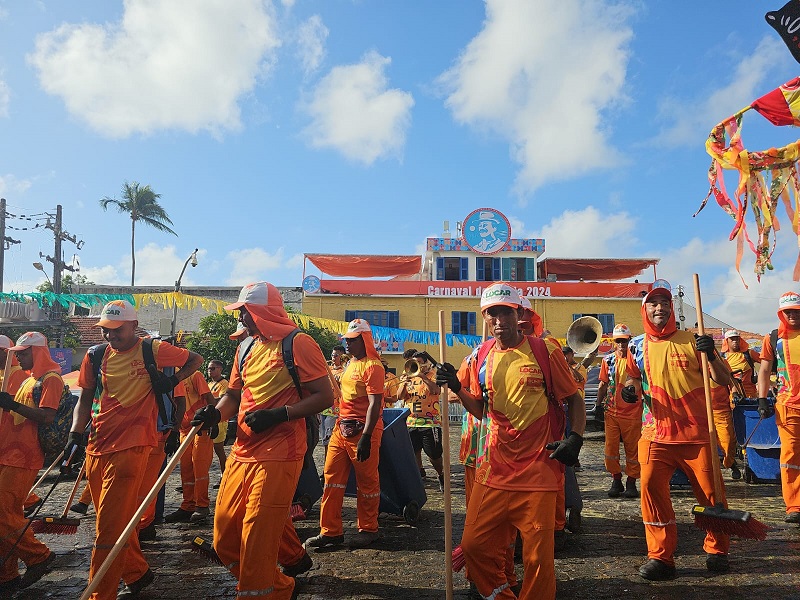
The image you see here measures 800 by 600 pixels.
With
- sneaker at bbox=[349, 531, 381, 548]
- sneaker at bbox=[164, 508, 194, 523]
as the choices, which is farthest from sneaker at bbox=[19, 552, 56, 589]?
sneaker at bbox=[349, 531, 381, 548]

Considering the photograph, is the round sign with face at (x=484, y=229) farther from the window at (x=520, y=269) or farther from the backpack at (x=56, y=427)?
the backpack at (x=56, y=427)

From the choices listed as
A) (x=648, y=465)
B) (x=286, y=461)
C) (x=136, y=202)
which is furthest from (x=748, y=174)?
(x=136, y=202)

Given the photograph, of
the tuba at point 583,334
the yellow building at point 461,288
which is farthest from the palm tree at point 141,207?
the tuba at point 583,334

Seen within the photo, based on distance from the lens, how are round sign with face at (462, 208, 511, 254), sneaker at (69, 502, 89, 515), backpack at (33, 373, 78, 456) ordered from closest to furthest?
backpack at (33, 373, 78, 456) → sneaker at (69, 502, 89, 515) → round sign with face at (462, 208, 511, 254)

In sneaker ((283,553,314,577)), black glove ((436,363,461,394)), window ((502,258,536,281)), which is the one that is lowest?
sneaker ((283,553,314,577))

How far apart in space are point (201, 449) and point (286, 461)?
3.99m

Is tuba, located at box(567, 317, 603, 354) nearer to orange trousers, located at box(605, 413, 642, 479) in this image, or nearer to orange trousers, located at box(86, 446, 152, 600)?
orange trousers, located at box(605, 413, 642, 479)

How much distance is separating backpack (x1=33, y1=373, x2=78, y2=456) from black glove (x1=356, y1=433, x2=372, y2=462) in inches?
104

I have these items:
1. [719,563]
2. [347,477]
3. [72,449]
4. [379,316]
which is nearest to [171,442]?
[72,449]

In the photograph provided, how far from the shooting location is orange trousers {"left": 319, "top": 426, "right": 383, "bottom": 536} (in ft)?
18.0

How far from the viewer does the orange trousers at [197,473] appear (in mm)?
6891

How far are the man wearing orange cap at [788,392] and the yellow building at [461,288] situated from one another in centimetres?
2247

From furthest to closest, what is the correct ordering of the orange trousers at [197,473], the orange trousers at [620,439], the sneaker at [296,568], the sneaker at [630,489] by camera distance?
1. the orange trousers at [620,439]
2. the sneaker at [630,489]
3. the orange trousers at [197,473]
4. the sneaker at [296,568]

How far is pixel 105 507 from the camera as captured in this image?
159 inches
